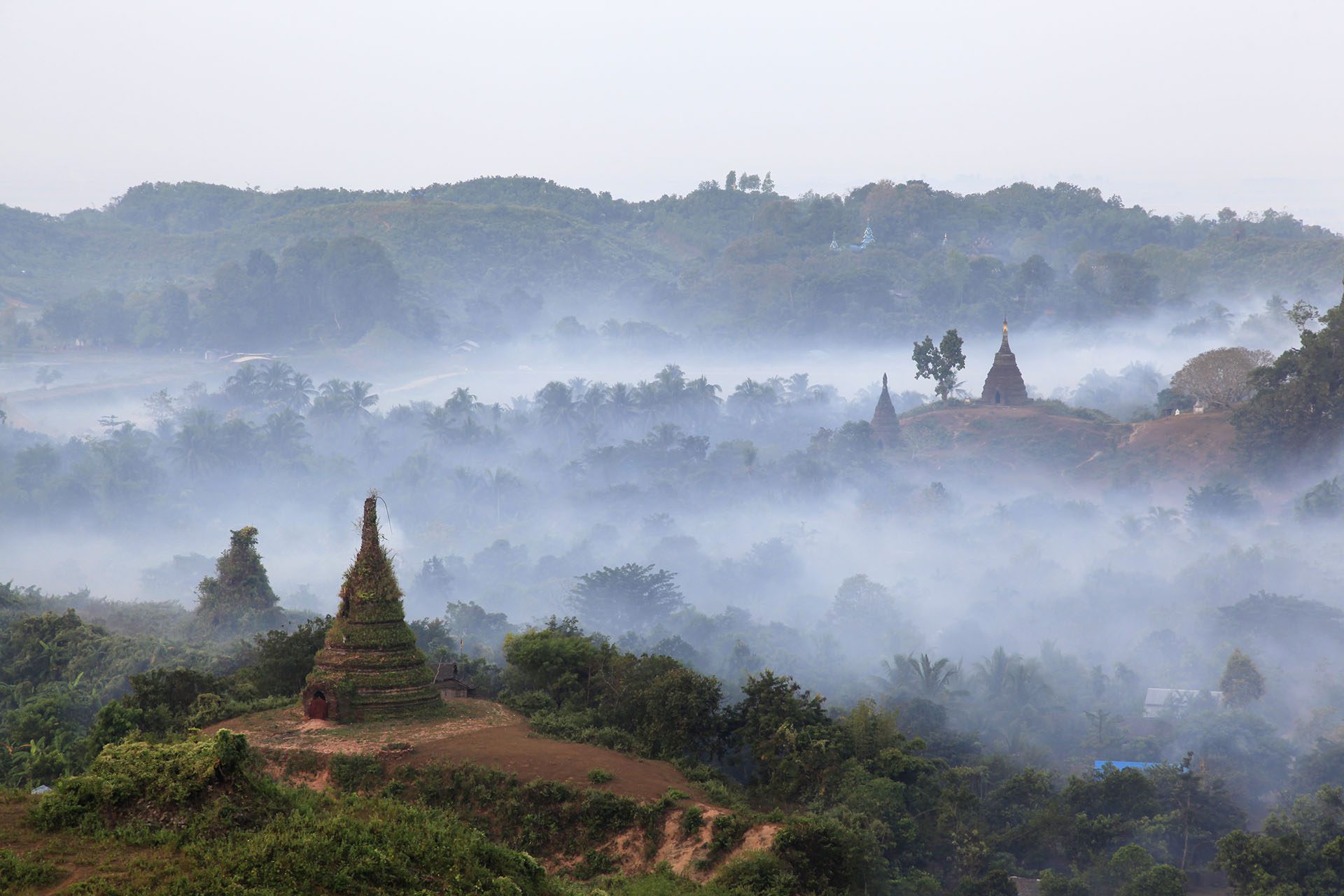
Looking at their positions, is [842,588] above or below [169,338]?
below

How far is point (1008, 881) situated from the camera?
124 feet

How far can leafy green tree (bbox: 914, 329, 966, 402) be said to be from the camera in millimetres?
118812

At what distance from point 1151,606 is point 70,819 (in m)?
74.7

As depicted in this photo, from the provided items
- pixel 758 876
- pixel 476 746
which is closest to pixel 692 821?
pixel 758 876

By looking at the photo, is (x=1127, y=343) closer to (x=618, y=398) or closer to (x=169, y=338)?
(x=618, y=398)

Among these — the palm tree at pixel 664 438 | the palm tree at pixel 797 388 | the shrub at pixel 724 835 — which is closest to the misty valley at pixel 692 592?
the shrub at pixel 724 835

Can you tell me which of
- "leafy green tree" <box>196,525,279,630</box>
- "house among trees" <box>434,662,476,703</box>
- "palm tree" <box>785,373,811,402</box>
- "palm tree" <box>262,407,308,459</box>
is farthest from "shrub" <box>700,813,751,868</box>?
"palm tree" <box>785,373,811,402</box>

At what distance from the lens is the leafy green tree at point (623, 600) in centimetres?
9712

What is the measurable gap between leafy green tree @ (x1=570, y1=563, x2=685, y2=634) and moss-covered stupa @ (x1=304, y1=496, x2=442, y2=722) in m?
60.2

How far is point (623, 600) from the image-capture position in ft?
320

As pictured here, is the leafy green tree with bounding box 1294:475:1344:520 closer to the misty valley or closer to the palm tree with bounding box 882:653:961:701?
the misty valley

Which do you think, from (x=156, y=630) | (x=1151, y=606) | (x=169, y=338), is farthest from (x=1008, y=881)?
(x=169, y=338)

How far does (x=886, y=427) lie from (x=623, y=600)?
35.5 m

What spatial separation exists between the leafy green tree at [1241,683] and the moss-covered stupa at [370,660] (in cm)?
4471
